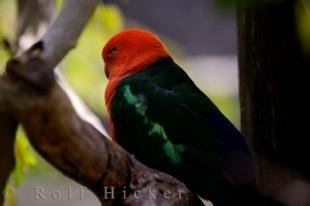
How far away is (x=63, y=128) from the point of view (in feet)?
4.93

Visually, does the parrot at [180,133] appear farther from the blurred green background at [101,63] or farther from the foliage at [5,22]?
the foliage at [5,22]

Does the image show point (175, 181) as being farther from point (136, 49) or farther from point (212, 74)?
point (212, 74)

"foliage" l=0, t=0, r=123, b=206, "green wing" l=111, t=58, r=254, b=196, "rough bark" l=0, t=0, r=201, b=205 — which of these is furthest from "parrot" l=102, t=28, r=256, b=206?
"foliage" l=0, t=0, r=123, b=206

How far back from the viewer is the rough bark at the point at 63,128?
1418mm

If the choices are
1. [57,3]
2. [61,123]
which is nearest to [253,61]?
[61,123]

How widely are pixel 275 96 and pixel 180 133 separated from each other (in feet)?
0.87

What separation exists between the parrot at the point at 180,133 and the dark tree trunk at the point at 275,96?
0.24ft

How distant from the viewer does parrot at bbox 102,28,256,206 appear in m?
2.05

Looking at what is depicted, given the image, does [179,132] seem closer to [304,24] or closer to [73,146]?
[73,146]

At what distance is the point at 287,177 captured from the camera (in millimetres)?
2059

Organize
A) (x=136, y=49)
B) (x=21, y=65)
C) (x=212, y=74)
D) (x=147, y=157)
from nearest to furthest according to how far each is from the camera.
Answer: (x=21, y=65) → (x=147, y=157) → (x=136, y=49) → (x=212, y=74)

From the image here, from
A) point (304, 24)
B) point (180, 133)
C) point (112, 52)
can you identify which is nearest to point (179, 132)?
point (180, 133)

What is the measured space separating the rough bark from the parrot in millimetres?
265

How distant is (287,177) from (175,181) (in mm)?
334
